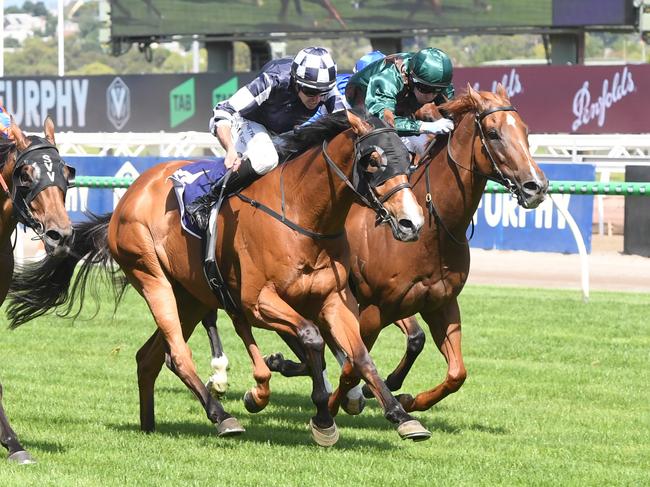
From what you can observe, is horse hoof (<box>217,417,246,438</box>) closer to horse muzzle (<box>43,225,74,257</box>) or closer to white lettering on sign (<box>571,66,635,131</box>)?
horse muzzle (<box>43,225,74,257</box>)

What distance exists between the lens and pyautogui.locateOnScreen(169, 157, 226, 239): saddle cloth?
626cm

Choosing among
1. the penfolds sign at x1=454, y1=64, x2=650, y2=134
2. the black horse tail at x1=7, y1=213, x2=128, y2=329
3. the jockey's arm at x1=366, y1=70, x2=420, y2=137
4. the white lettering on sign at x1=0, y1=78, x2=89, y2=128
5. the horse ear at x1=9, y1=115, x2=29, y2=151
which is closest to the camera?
the horse ear at x1=9, y1=115, x2=29, y2=151

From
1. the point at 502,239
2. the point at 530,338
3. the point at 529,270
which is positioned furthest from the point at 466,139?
the point at 502,239

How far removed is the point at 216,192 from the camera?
20.2 feet

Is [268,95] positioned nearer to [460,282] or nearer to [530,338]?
[460,282]

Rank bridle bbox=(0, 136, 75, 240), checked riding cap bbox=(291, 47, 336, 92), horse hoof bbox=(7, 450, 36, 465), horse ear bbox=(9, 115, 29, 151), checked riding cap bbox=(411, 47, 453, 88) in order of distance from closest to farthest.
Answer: bridle bbox=(0, 136, 75, 240)
horse hoof bbox=(7, 450, 36, 465)
horse ear bbox=(9, 115, 29, 151)
checked riding cap bbox=(291, 47, 336, 92)
checked riding cap bbox=(411, 47, 453, 88)

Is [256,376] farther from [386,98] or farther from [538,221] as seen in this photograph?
[538,221]

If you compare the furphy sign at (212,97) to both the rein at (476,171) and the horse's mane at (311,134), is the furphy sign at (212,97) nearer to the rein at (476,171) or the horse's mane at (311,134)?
the rein at (476,171)

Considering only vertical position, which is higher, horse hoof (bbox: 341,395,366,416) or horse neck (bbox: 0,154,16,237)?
horse neck (bbox: 0,154,16,237)

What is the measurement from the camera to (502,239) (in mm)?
15078

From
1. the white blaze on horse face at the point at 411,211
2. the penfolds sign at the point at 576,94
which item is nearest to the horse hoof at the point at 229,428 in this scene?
the white blaze on horse face at the point at 411,211

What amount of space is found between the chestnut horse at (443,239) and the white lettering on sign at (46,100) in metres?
21.5

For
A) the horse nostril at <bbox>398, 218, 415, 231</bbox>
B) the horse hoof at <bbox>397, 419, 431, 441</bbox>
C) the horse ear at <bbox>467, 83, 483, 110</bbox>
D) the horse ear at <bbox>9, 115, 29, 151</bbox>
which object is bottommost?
the horse hoof at <bbox>397, 419, 431, 441</bbox>

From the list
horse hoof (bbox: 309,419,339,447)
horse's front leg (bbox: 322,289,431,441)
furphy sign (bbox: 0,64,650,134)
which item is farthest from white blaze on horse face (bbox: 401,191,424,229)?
furphy sign (bbox: 0,64,650,134)
